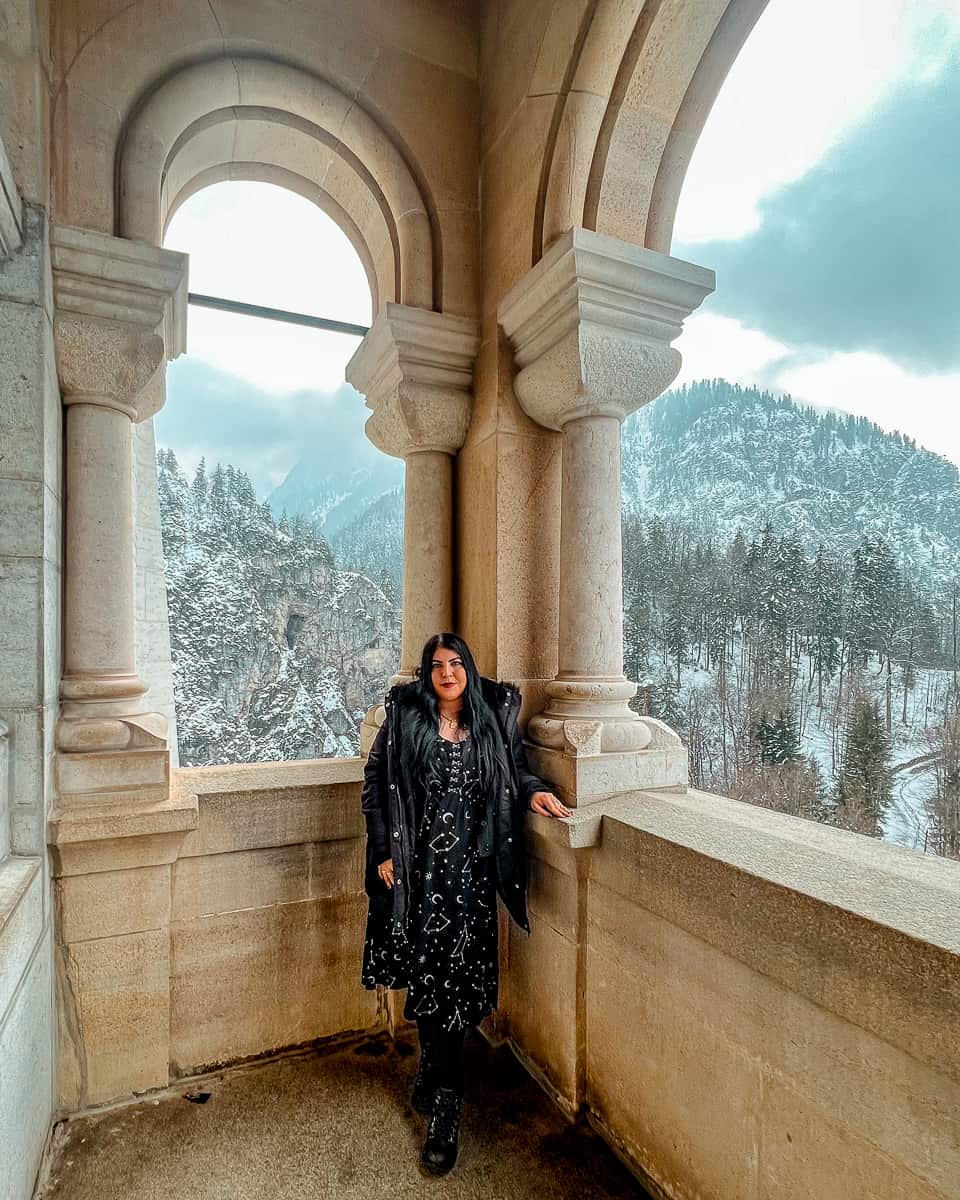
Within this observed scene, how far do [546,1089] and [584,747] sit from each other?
0.88 m

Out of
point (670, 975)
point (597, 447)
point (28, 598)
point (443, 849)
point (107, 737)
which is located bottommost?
point (670, 975)

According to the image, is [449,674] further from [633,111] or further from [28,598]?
[633,111]

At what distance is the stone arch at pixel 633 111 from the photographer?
154 cm

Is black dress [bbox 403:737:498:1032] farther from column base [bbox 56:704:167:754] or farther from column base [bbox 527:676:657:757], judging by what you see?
column base [bbox 56:704:167:754]

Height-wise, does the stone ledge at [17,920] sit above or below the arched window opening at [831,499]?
below

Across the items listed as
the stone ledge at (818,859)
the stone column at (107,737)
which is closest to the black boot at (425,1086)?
the stone column at (107,737)

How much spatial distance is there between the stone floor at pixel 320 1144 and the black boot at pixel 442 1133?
22 mm

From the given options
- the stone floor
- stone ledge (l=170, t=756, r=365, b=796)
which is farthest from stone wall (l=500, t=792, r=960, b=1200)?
stone ledge (l=170, t=756, r=365, b=796)

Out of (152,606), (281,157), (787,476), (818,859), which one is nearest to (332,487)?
(152,606)

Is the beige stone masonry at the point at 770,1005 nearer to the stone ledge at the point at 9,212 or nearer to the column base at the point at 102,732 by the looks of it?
the column base at the point at 102,732

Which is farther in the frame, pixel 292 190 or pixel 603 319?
pixel 292 190

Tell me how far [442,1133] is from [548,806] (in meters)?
0.74

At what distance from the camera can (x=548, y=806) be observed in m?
1.48

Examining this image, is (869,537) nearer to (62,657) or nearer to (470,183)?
(470,183)
